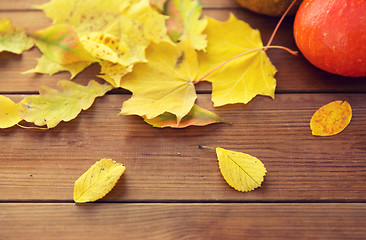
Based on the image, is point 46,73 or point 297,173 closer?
point 297,173

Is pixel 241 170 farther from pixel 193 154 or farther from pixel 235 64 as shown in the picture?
pixel 235 64

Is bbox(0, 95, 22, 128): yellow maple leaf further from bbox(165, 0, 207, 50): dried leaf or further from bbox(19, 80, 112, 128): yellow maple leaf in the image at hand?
bbox(165, 0, 207, 50): dried leaf

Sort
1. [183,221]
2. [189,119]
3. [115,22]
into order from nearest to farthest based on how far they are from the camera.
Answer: [183,221] < [189,119] < [115,22]

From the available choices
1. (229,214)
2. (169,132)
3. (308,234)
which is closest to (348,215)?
(308,234)

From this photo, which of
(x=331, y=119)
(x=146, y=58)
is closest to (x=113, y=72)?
(x=146, y=58)

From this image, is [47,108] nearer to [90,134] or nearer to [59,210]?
[90,134]

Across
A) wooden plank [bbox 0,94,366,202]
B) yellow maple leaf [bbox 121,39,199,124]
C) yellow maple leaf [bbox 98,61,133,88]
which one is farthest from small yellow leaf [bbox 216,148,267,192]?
yellow maple leaf [bbox 98,61,133,88]
